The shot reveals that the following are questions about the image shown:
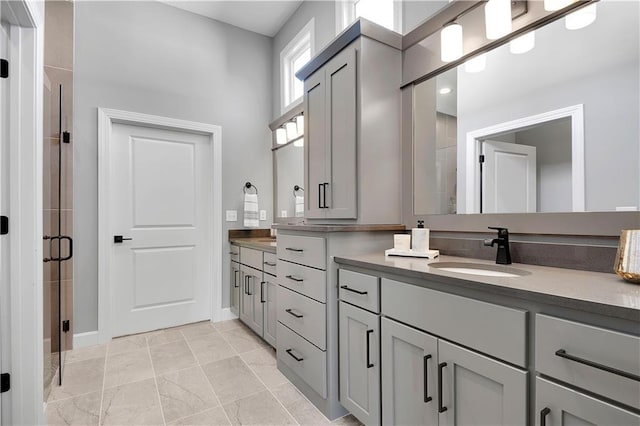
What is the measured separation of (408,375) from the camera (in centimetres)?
129

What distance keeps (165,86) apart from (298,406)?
303 centimetres

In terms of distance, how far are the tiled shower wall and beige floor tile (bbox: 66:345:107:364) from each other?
0.09m

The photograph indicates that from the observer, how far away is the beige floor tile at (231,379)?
1958mm

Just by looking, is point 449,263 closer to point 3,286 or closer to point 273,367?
point 273,367

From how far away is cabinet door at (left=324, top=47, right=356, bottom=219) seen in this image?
6.30 feet

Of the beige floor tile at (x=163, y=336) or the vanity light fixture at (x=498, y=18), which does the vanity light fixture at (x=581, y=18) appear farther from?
the beige floor tile at (x=163, y=336)

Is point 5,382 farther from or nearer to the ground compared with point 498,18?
nearer to the ground

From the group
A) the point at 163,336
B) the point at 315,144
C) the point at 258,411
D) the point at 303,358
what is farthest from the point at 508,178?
the point at 163,336

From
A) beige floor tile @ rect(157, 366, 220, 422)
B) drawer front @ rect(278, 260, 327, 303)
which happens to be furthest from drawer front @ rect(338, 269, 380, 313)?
beige floor tile @ rect(157, 366, 220, 422)

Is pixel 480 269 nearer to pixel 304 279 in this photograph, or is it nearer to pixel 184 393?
pixel 304 279

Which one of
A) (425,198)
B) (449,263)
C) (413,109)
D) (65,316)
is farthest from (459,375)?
(65,316)

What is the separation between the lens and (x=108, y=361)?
2410mm

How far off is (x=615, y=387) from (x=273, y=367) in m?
2.00

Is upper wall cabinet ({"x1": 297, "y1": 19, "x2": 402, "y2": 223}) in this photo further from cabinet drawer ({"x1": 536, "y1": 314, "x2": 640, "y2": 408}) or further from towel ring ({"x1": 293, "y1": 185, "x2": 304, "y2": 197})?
cabinet drawer ({"x1": 536, "y1": 314, "x2": 640, "y2": 408})
